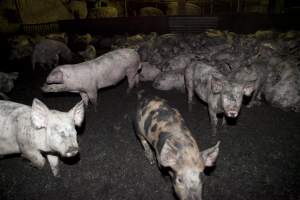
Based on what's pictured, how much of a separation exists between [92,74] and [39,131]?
2821 millimetres

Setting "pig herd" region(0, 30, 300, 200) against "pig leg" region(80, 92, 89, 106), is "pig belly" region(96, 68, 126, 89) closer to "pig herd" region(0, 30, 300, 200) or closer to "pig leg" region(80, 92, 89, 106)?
"pig herd" region(0, 30, 300, 200)

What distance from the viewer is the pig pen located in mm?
3992

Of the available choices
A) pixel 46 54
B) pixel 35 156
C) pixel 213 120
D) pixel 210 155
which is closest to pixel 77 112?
pixel 35 156

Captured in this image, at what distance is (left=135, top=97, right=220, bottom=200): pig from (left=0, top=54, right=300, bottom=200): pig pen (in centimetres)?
93

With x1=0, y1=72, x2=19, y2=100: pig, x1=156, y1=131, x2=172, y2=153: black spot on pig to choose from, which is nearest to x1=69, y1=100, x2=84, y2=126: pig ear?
x1=156, y1=131, x2=172, y2=153: black spot on pig

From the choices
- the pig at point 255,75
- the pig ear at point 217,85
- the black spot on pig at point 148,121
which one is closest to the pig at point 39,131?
the black spot on pig at point 148,121

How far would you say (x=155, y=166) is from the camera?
453 centimetres

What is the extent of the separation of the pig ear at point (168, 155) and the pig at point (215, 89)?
178 centimetres

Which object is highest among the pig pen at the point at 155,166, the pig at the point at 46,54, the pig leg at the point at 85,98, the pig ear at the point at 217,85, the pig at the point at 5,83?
the pig at the point at 46,54

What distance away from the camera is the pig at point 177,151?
299cm

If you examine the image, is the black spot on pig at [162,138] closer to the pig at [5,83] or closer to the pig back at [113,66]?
the pig back at [113,66]

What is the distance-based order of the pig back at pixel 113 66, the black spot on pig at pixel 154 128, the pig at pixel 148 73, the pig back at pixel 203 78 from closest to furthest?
the black spot on pig at pixel 154 128, the pig back at pixel 203 78, the pig back at pixel 113 66, the pig at pixel 148 73

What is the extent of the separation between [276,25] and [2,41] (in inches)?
562

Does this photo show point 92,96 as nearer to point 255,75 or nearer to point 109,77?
point 109,77
